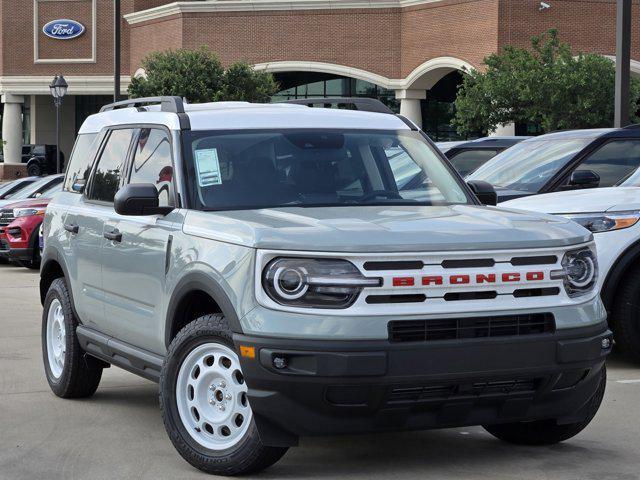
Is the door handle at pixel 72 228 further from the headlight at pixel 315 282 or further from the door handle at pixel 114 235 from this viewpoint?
the headlight at pixel 315 282

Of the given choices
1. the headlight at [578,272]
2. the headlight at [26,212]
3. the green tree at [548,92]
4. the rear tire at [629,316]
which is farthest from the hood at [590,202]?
the green tree at [548,92]

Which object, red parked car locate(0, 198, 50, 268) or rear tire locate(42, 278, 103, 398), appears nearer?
rear tire locate(42, 278, 103, 398)

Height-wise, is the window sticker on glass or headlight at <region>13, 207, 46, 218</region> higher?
the window sticker on glass

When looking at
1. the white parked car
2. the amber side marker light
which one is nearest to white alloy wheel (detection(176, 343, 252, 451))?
the amber side marker light

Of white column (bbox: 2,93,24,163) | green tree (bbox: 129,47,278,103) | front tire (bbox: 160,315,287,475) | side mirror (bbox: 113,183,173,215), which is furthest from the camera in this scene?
white column (bbox: 2,93,24,163)

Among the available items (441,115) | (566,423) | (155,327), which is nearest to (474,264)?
(566,423)

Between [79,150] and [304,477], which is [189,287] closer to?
[304,477]

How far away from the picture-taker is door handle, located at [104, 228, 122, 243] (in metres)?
7.29

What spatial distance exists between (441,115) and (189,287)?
164ft

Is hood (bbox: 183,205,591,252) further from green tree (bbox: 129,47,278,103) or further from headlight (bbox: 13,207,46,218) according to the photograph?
green tree (bbox: 129,47,278,103)

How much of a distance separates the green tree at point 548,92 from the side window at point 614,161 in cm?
2256

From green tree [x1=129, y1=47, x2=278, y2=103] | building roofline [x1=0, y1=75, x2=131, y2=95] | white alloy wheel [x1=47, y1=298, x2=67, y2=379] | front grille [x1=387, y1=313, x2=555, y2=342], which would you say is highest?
building roofline [x1=0, y1=75, x2=131, y2=95]

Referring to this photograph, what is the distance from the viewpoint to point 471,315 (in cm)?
570

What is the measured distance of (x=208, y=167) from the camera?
272 inches
